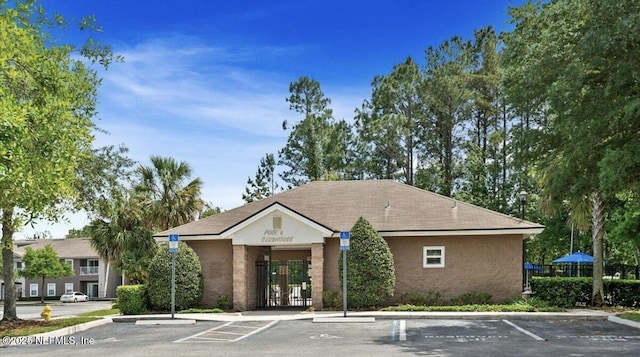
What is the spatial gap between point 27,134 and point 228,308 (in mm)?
11644

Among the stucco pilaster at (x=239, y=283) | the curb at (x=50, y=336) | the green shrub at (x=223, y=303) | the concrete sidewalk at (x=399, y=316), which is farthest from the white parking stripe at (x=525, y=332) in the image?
the curb at (x=50, y=336)

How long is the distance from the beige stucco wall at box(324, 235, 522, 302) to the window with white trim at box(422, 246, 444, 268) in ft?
0.44

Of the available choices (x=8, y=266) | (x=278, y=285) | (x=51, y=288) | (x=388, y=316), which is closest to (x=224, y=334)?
(x=388, y=316)

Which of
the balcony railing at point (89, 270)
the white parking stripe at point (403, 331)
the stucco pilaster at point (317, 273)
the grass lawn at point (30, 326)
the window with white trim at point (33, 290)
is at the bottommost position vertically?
the window with white trim at point (33, 290)

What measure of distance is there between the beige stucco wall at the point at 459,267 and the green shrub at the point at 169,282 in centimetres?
502

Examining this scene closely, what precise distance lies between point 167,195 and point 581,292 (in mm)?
22459

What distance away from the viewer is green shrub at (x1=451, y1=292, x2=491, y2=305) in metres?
24.0

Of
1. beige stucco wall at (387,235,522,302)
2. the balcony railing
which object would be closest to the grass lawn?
beige stucco wall at (387,235,522,302)

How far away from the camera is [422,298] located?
2434 centimetres

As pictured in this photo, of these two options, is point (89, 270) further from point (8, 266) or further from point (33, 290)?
point (8, 266)

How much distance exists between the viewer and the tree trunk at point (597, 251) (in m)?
24.6

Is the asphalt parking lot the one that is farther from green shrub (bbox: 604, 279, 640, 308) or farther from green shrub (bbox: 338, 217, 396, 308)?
green shrub (bbox: 604, 279, 640, 308)

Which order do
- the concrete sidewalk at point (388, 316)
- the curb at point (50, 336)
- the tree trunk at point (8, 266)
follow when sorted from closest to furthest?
the curb at point (50, 336)
the concrete sidewalk at point (388, 316)
the tree trunk at point (8, 266)

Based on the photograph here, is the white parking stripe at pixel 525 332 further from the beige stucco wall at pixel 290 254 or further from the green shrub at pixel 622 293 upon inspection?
the beige stucco wall at pixel 290 254
